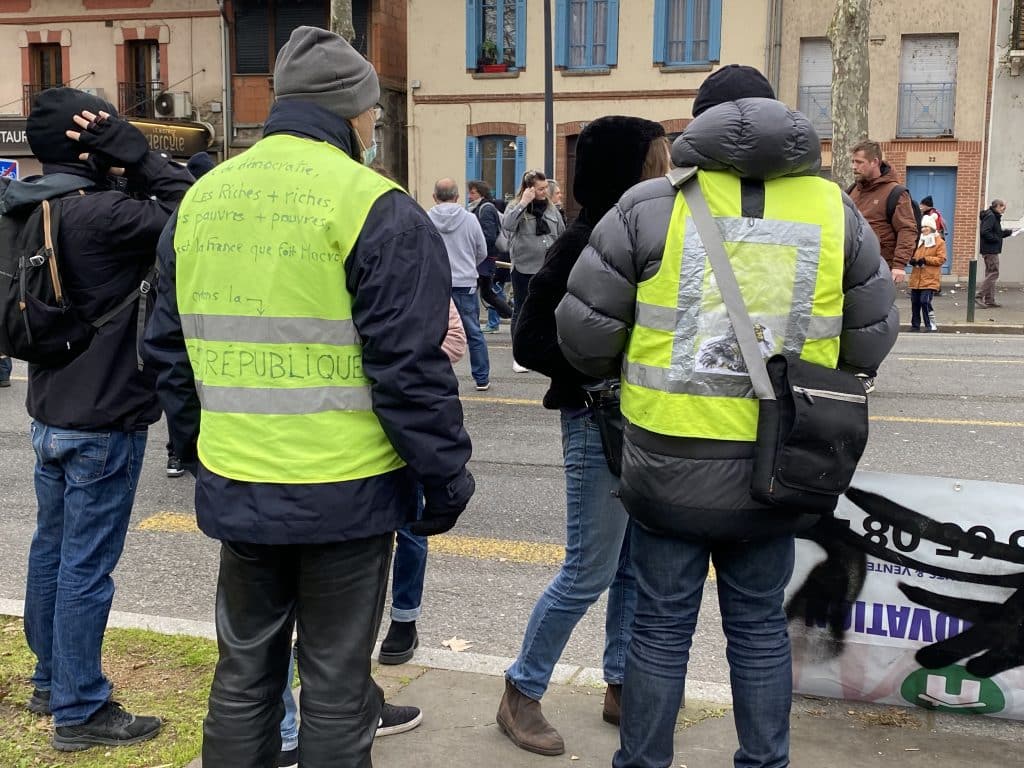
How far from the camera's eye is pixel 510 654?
4.31m

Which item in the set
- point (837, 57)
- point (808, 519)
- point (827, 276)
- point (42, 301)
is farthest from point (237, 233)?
point (837, 57)

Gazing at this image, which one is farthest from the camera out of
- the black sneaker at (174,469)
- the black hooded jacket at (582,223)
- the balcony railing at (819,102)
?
the balcony railing at (819,102)

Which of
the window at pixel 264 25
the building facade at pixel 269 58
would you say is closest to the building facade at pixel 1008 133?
the building facade at pixel 269 58

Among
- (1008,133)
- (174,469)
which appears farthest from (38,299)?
(1008,133)

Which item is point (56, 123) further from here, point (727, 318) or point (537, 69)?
point (537, 69)

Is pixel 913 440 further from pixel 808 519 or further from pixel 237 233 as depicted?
pixel 237 233

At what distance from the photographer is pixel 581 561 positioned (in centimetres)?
335

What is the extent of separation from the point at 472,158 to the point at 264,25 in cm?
633

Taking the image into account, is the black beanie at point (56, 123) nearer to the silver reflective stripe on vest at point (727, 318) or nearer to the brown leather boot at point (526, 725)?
the silver reflective stripe on vest at point (727, 318)

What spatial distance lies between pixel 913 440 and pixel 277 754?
6.41 m

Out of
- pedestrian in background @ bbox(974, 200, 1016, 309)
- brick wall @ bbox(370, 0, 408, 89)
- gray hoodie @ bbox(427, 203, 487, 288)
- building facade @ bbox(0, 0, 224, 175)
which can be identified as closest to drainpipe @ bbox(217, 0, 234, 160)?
building facade @ bbox(0, 0, 224, 175)

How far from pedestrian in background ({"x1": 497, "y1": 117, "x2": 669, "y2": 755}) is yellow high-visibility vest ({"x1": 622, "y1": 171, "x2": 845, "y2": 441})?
20.7 inches

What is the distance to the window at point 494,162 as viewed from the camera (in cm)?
2664

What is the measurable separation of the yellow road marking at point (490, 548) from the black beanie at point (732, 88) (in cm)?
290
